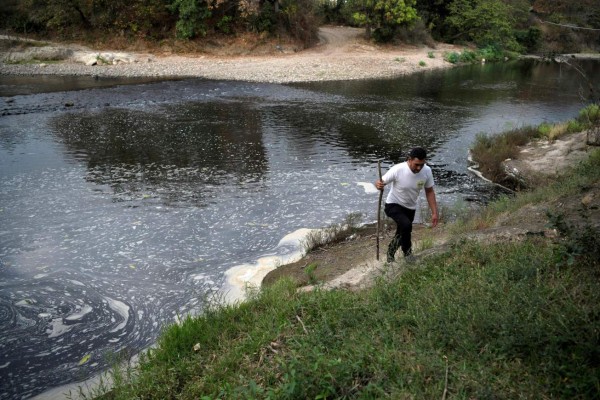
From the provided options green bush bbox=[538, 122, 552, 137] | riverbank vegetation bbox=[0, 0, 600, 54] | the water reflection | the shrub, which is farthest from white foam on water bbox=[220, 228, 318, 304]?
riverbank vegetation bbox=[0, 0, 600, 54]

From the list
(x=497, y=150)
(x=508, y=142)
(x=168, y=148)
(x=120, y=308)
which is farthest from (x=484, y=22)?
(x=120, y=308)

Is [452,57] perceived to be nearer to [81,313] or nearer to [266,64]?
[266,64]

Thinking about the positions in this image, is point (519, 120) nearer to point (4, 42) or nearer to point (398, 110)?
point (398, 110)

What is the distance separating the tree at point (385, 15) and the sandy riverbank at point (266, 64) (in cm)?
147

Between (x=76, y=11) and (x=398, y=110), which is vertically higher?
(x=76, y=11)

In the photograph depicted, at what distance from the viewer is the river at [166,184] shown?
733cm

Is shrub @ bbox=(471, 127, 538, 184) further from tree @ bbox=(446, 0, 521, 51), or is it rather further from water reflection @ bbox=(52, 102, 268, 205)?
tree @ bbox=(446, 0, 521, 51)

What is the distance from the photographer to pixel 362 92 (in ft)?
88.5

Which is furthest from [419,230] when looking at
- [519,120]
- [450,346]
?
[519,120]

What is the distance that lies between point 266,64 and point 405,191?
28.0m

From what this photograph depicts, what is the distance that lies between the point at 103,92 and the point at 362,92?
13344 millimetres

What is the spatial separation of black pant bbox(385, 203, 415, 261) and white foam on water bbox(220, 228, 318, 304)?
228cm

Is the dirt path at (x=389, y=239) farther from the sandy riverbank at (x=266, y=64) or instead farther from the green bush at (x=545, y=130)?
the sandy riverbank at (x=266, y=64)

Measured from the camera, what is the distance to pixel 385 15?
133 ft
